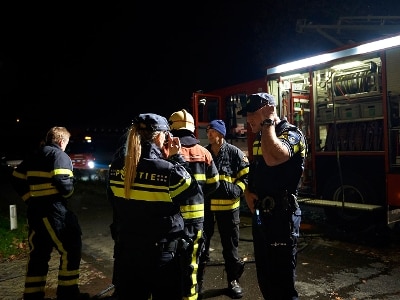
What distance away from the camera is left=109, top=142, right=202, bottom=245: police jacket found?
229 centimetres

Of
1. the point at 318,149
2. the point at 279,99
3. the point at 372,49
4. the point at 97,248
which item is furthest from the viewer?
the point at 279,99

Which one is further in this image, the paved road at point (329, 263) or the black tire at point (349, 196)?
the black tire at point (349, 196)

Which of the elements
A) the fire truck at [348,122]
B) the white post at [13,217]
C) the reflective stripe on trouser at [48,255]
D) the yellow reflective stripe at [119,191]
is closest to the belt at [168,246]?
the yellow reflective stripe at [119,191]

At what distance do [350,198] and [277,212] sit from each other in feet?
13.9

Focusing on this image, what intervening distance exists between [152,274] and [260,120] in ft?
4.39

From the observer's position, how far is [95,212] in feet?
31.2

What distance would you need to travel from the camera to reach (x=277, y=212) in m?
2.92

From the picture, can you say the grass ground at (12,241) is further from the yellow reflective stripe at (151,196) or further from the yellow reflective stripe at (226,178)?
the yellow reflective stripe at (151,196)

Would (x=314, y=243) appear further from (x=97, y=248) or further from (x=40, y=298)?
(x=40, y=298)

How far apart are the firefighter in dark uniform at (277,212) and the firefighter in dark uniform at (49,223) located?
6.24 feet

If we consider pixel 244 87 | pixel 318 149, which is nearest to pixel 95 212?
pixel 244 87

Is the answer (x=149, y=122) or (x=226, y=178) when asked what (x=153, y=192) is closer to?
(x=149, y=122)

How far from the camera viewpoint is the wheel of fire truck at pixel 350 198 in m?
6.36

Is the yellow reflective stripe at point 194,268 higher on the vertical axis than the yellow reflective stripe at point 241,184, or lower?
lower
